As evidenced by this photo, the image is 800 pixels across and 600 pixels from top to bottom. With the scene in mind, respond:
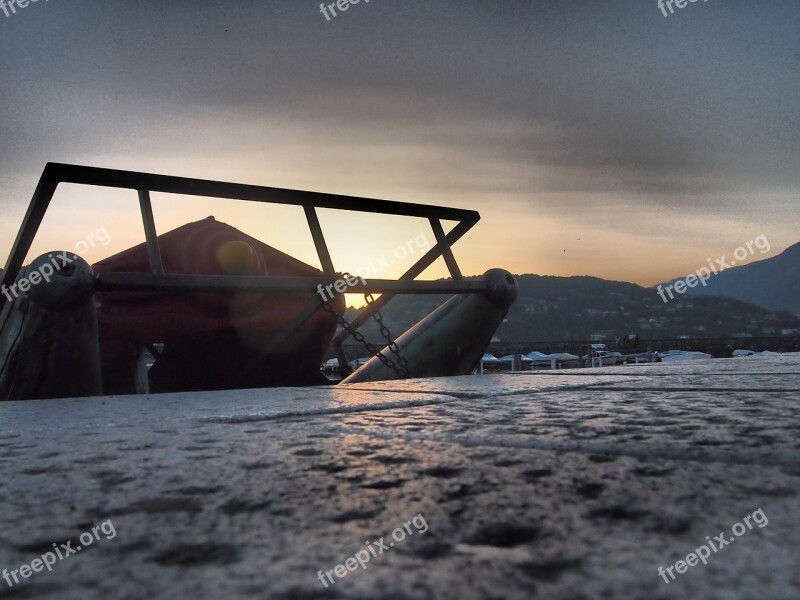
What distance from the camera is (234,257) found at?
7652 mm

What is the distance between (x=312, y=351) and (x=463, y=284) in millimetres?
2246

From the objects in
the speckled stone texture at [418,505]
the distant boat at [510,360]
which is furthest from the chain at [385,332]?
the distant boat at [510,360]

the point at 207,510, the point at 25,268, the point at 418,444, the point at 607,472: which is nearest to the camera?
the point at 207,510

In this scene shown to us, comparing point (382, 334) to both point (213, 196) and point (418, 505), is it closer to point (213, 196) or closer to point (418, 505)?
point (213, 196)

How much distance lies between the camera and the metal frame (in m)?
5.23

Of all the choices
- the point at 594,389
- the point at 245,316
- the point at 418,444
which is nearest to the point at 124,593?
the point at 418,444

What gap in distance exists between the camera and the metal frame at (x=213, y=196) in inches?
206

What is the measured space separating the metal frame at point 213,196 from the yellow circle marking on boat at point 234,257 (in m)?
1.32

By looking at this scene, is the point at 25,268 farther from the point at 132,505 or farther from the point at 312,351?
the point at 132,505

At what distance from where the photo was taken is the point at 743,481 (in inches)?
37.8

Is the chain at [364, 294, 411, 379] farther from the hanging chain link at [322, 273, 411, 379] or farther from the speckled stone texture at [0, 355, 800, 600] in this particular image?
the speckled stone texture at [0, 355, 800, 600]

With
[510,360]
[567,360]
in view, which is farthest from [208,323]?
[510,360]

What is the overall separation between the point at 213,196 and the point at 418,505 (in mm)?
5189

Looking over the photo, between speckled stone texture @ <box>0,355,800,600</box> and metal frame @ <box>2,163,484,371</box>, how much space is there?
367cm
